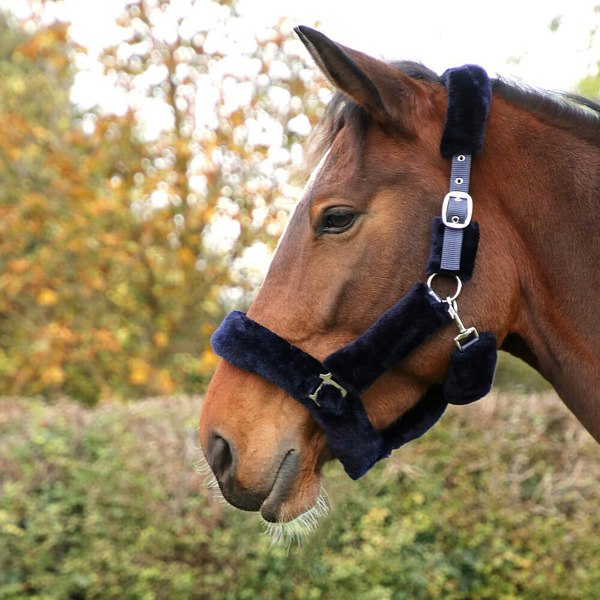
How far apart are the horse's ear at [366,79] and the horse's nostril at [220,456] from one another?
1000 millimetres

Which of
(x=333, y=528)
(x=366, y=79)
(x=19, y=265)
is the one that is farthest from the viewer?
(x=19, y=265)

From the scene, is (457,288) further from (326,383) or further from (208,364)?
(208,364)

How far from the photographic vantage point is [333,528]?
4199mm

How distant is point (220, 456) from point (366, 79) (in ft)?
3.58

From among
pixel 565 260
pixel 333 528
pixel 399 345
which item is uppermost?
pixel 565 260

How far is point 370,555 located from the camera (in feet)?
14.7

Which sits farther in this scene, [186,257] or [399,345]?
[186,257]

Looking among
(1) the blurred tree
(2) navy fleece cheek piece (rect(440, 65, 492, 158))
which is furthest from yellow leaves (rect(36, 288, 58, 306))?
(2) navy fleece cheek piece (rect(440, 65, 492, 158))

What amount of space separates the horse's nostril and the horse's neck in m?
0.93

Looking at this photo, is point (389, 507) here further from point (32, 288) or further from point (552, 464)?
point (32, 288)

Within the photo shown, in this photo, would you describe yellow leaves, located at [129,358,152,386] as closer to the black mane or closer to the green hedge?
→ the green hedge

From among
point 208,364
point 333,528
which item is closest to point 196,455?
point 333,528

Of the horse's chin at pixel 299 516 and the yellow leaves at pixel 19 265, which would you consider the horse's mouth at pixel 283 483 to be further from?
the yellow leaves at pixel 19 265

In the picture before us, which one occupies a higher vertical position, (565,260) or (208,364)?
(565,260)
